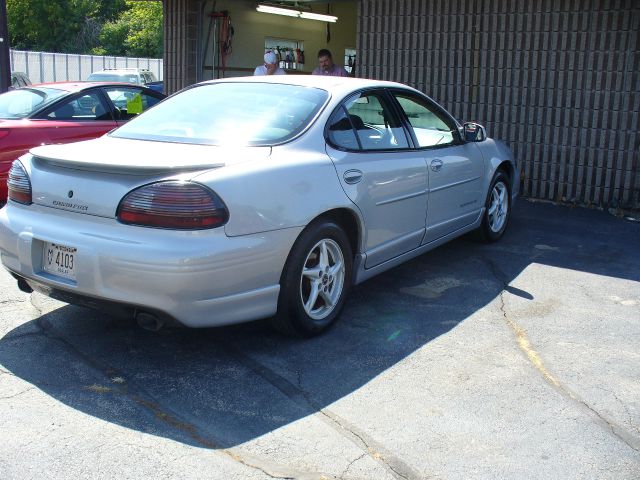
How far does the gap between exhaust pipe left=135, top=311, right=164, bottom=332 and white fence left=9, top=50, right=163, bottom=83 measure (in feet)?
93.6

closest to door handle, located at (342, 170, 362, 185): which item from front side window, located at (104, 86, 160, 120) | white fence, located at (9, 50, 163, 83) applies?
front side window, located at (104, 86, 160, 120)

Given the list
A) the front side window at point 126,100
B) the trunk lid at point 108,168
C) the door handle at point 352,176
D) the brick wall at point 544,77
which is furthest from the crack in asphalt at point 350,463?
the brick wall at point 544,77

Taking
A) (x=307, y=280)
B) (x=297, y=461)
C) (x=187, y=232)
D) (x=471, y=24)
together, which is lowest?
(x=297, y=461)

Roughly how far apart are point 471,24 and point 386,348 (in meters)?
6.38

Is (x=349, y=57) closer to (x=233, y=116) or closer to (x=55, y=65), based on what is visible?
(x=233, y=116)

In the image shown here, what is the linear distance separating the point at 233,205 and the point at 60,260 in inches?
38.1

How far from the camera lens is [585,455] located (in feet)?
11.0

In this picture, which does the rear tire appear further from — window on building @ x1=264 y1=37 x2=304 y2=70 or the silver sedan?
window on building @ x1=264 y1=37 x2=304 y2=70

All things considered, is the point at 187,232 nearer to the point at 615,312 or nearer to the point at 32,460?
the point at 32,460

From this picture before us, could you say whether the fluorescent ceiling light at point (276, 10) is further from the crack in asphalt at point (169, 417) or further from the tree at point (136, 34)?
the tree at point (136, 34)

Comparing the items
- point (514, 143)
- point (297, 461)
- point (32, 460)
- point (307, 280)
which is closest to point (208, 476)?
point (297, 461)

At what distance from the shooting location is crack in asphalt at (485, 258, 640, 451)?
3539 mm

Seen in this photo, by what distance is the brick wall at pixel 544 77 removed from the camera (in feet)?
28.5

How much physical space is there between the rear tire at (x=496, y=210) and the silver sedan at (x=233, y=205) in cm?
141
